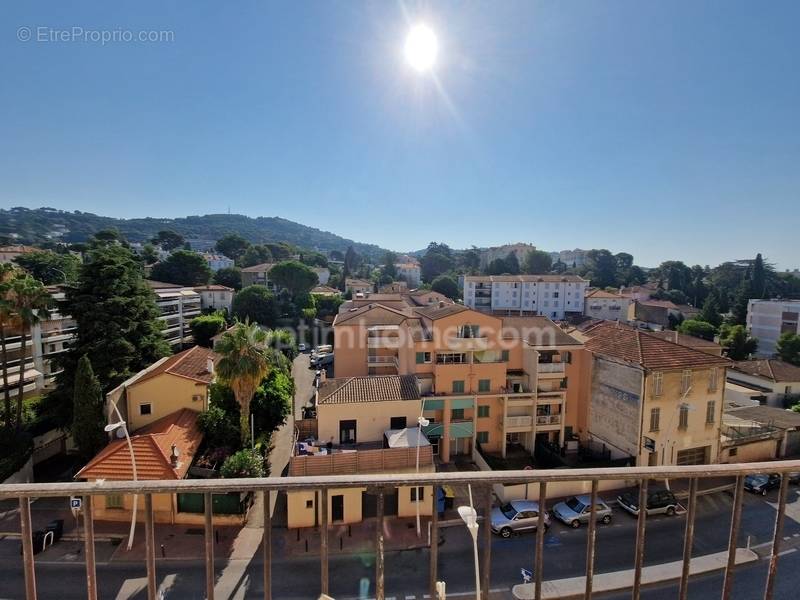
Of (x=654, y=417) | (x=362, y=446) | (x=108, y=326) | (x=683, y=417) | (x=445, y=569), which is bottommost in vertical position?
(x=445, y=569)

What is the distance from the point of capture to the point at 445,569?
12.3m

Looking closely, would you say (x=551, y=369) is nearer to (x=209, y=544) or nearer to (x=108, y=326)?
(x=209, y=544)

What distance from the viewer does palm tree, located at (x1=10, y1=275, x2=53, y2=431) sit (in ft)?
56.4

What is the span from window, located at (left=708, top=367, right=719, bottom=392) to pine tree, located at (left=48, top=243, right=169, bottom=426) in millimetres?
27507


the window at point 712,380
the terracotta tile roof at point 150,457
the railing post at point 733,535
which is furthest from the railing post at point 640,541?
the window at point 712,380

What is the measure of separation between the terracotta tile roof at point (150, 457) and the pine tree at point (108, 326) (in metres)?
5.04

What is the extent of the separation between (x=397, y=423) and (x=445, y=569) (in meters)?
6.74

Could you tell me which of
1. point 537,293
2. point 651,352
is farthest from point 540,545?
point 537,293

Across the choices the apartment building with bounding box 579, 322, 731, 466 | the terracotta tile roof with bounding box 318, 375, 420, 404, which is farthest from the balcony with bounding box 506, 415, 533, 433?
the terracotta tile roof with bounding box 318, 375, 420, 404

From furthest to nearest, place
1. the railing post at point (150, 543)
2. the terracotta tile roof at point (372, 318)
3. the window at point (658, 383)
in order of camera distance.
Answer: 1. the terracotta tile roof at point (372, 318)
2. the window at point (658, 383)
3. the railing post at point (150, 543)

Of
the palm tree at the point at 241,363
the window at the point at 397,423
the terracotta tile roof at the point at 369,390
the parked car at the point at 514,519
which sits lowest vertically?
the parked car at the point at 514,519

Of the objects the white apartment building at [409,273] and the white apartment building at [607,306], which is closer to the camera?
the white apartment building at [607,306]

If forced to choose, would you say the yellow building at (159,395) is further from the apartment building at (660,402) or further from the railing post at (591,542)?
the apartment building at (660,402)

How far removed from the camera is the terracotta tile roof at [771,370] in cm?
2675
